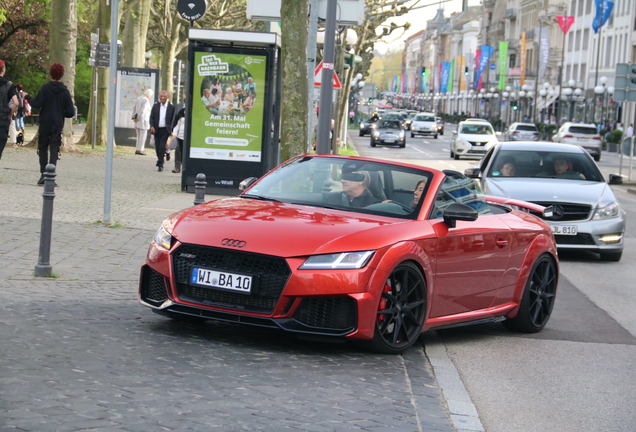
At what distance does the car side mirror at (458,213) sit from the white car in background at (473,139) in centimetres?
4124

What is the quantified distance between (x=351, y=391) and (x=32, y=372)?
1.72m

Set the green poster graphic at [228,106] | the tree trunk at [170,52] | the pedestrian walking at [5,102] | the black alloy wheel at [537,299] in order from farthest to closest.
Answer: the tree trunk at [170,52] → the green poster graphic at [228,106] → the pedestrian walking at [5,102] → the black alloy wheel at [537,299]

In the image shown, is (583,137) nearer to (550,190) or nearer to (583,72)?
(550,190)

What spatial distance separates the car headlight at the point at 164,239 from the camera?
23.6 ft

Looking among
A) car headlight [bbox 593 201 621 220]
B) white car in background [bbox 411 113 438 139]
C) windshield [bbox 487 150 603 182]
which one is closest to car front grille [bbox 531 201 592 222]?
car headlight [bbox 593 201 621 220]

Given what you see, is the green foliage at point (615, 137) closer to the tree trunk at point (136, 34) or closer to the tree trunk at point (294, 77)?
the tree trunk at point (136, 34)

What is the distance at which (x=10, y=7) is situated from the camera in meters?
54.2

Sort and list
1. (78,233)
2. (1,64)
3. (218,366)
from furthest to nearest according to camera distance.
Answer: (1,64), (78,233), (218,366)

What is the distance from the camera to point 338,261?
677cm

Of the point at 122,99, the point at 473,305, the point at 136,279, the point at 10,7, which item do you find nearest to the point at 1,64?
the point at 136,279

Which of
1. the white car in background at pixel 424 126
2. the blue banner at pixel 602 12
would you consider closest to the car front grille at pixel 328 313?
the blue banner at pixel 602 12

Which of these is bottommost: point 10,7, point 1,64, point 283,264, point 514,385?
point 514,385

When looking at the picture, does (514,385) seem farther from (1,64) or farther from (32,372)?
(1,64)

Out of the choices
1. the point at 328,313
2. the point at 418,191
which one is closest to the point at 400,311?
the point at 328,313
